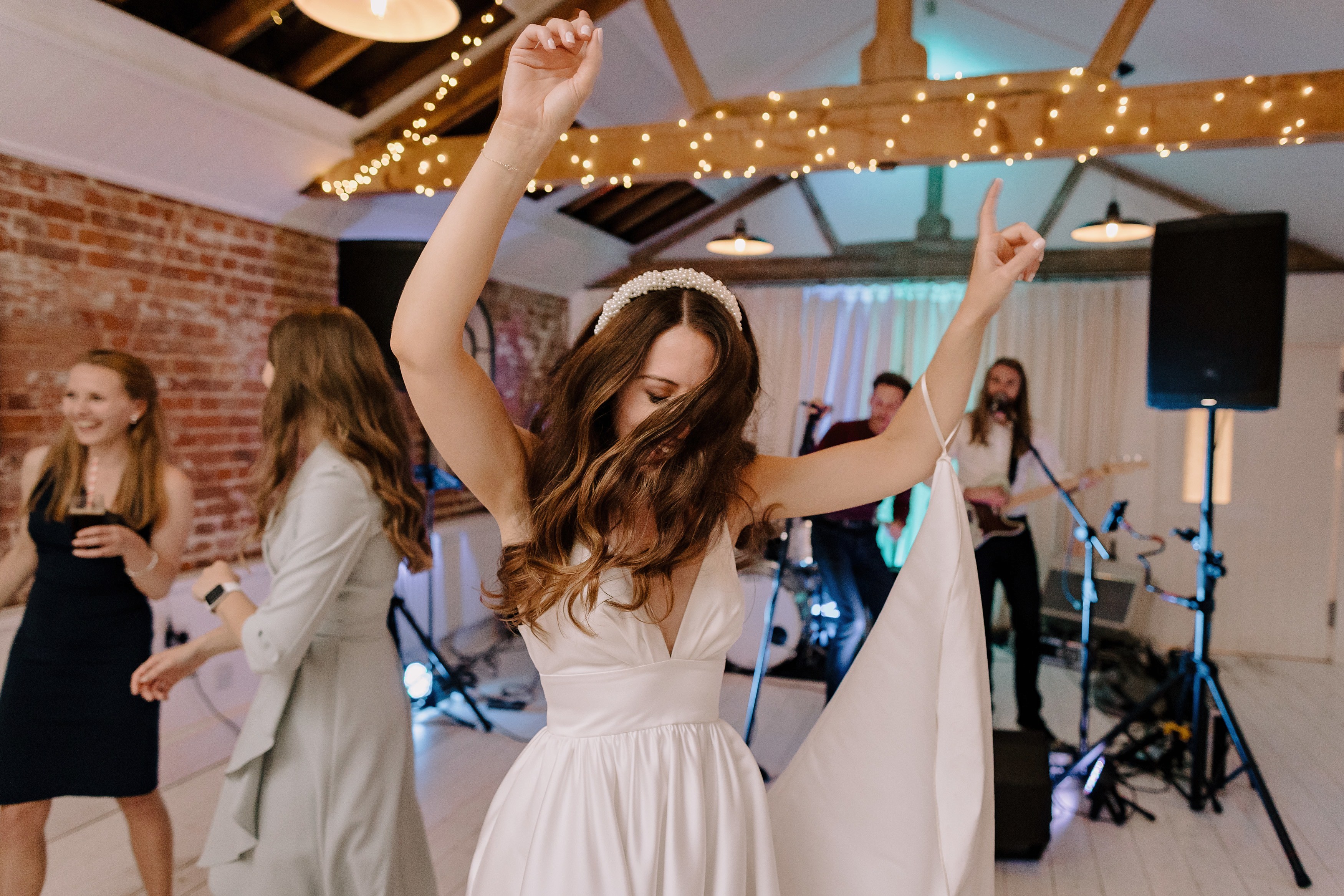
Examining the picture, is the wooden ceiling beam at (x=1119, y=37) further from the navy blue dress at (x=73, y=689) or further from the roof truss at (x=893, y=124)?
the navy blue dress at (x=73, y=689)

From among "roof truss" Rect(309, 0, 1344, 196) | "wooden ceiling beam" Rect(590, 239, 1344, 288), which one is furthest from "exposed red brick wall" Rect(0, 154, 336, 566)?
"wooden ceiling beam" Rect(590, 239, 1344, 288)

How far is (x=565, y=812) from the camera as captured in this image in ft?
3.52

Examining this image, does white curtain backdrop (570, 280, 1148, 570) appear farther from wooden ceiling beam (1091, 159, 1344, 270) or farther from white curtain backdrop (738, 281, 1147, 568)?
wooden ceiling beam (1091, 159, 1344, 270)

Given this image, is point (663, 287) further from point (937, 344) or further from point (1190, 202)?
point (1190, 202)

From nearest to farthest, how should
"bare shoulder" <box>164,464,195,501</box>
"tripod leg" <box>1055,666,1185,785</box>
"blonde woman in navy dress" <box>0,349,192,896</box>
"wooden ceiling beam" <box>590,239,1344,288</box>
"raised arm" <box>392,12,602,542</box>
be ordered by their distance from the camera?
"raised arm" <box>392,12,602,542</box>
"blonde woman in navy dress" <box>0,349,192,896</box>
"bare shoulder" <box>164,464,195,501</box>
"tripod leg" <box>1055,666,1185,785</box>
"wooden ceiling beam" <box>590,239,1344,288</box>

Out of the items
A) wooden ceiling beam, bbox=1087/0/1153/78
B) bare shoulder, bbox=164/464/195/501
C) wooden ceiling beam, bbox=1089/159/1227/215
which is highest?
wooden ceiling beam, bbox=1089/159/1227/215

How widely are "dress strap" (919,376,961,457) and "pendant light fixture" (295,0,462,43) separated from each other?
1.76 m

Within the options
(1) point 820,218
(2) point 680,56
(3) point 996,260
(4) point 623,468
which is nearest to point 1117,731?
(3) point 996,260

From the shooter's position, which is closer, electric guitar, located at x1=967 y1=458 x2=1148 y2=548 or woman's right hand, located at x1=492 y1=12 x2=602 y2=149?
woman's right hand, located at x1=492 y1=12 x2=602 y2=149

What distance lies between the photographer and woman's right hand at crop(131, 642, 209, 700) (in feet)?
6.08

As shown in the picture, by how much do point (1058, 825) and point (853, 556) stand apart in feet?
4.35

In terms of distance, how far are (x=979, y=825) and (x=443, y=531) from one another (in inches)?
186

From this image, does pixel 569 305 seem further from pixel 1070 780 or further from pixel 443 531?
pixel 1070 780

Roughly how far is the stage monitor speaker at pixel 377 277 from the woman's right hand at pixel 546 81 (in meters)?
3.18
